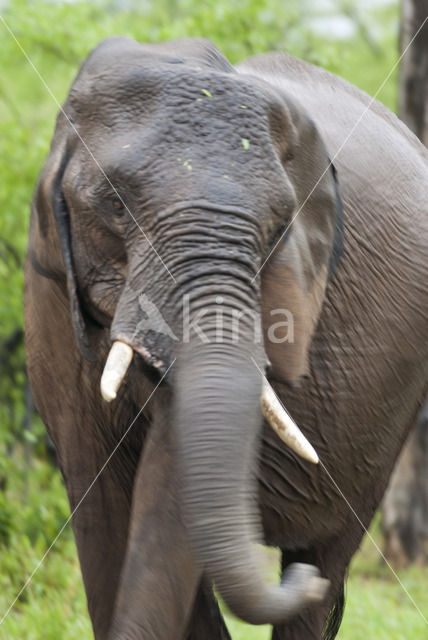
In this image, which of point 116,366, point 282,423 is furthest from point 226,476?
point 116,366

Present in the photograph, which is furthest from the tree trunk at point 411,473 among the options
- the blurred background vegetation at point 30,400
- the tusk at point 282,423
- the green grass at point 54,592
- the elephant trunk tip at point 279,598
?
the elephant trunk tip at point 279,598

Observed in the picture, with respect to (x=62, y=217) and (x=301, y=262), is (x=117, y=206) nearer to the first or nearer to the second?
(x=62, y=217)

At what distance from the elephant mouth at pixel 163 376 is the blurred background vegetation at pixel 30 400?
2.31 meters

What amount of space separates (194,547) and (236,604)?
174 mm

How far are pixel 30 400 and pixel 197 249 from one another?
4.93m

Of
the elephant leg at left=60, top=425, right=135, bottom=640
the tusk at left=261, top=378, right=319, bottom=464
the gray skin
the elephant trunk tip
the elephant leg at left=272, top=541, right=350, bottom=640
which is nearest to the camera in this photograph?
the elephant trunk tip

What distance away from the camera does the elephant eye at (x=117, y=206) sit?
10.0ft

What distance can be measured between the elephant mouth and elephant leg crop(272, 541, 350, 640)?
1.51m

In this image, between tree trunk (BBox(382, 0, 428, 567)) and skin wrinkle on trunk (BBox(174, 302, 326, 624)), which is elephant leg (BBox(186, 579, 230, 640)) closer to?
skin wrinkle on trunk (BBox(174, 302, 326, 624))

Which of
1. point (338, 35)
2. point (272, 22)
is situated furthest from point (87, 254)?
point (338, 35)

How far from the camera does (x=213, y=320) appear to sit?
9.39ft

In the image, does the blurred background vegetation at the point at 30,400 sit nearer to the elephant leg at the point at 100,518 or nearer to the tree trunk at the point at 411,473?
the tree trunk at the point at 411,473

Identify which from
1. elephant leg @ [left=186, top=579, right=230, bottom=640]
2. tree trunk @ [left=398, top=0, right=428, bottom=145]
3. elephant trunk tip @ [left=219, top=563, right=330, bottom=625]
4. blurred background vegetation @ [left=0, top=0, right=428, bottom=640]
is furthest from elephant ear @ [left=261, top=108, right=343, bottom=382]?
tree trunk @ [left=398, top=0, right=428, bottom=145]

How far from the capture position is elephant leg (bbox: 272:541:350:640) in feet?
14.4
